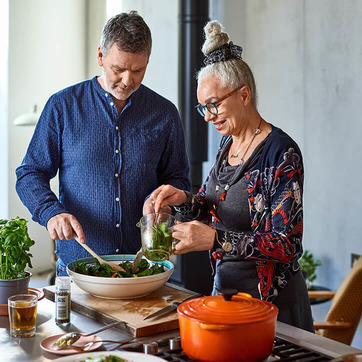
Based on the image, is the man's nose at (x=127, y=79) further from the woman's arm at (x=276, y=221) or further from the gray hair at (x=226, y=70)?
the woman's arm at (x=276, y=221)

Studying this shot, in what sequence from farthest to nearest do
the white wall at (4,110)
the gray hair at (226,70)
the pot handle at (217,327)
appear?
the white wall at (4,110) → the gray hair at (226,70) → the pot handle at (217,327)

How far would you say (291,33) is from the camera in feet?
15.5

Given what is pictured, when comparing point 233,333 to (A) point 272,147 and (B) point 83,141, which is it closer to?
(A) point 272,147

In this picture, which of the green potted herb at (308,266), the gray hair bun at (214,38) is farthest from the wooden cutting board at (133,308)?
the green potted herb at (308,266)

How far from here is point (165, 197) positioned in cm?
225

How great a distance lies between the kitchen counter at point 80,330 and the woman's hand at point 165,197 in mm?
524

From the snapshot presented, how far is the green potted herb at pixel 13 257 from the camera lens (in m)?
1.82

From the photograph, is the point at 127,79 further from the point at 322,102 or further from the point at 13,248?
the point at 322,102

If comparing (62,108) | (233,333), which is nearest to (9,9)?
(62,108)

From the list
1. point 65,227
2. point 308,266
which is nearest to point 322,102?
point 308,266

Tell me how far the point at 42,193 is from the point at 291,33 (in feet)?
9.90

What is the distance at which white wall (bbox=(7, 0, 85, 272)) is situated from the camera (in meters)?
5.70

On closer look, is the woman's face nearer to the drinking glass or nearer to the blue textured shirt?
the blue textured shirt

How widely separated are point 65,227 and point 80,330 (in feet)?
1.49
